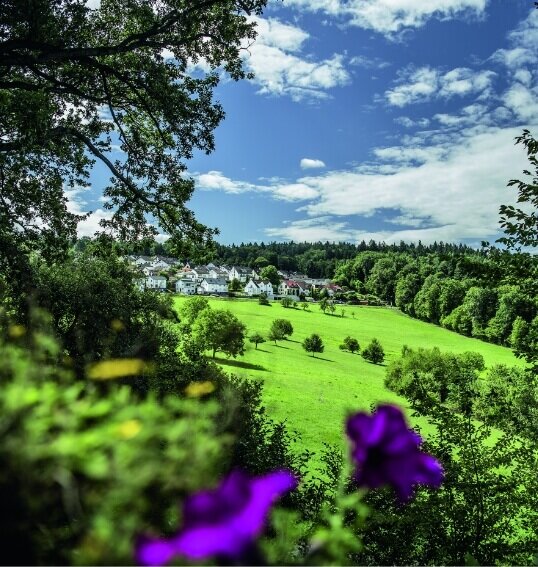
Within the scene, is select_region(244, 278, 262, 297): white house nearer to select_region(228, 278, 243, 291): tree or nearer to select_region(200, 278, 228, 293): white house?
select_region(228, 278, 243, 291): tree

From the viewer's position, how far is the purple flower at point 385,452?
125 centimetres

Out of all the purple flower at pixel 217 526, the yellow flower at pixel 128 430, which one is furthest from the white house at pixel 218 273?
the purple flower at pixel 217 526

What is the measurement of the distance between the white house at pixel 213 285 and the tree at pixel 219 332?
93607 mm

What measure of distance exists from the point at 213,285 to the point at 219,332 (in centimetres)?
9764

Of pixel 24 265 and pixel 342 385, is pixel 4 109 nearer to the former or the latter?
pixel 24 265

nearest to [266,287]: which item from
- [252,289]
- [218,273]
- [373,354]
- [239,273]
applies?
[252,289]

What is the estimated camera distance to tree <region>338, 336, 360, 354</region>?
3051 inches

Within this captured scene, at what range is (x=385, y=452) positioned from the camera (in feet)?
4.18

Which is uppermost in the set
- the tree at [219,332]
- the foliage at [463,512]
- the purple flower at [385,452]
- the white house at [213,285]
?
the purple flower at [385,452]

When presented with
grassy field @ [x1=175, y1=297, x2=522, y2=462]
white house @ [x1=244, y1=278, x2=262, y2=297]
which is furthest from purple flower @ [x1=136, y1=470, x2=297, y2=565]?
white house @ [x1=244, y1=278, x2=262, y2=297]

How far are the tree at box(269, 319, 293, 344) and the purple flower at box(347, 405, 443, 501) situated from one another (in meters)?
74.3

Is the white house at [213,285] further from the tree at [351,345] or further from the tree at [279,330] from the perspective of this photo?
the tree at [351,345]

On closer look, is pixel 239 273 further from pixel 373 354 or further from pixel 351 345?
pixel 373 354

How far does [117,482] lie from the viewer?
113 cm
